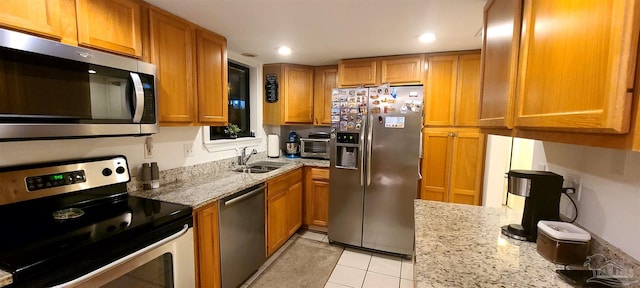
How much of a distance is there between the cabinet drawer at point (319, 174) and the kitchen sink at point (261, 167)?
38cm

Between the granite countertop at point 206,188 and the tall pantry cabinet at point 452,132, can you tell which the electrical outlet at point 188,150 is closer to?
the granite countertop at point 206,188

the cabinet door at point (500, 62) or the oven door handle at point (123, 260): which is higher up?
the cabinet door at point (500, 62)

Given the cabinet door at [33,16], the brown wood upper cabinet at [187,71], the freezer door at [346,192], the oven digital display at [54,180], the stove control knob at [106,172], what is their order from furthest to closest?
1. the freezer door at [346,192]
2. the brown wood upper cabinet at [187,71]
3. the stove control knob at [106,172]
4. the oven digital display at [54,180]
5. the cabinet door at [33,16]

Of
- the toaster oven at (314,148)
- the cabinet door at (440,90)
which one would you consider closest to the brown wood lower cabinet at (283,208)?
the toaster oven at (314,148)

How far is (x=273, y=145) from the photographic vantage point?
3.52 metres

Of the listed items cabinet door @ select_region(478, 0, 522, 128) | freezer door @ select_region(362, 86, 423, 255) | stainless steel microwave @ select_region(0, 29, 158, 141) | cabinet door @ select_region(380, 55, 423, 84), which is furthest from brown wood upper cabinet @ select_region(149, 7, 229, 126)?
cabinet door @ select_region(478, 0, 522, 128)

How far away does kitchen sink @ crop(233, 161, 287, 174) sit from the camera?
2766 millimetres

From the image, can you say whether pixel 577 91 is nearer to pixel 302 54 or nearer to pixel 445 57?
pixel 445 57

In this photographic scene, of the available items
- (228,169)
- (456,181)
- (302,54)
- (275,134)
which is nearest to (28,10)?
(228,169)

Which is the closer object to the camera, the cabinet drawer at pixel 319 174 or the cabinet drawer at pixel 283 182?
the cabinet drawer at pixel 283 182

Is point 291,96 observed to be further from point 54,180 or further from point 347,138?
point 54,180

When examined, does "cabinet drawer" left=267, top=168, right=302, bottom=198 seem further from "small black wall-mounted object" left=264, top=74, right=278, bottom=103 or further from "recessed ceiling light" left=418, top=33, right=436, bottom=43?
"recessed ceiling light" left=418, top=33, right=436, bottom=43

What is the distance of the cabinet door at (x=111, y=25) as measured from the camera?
1362 millimetres

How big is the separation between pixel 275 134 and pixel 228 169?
101 centimetres
